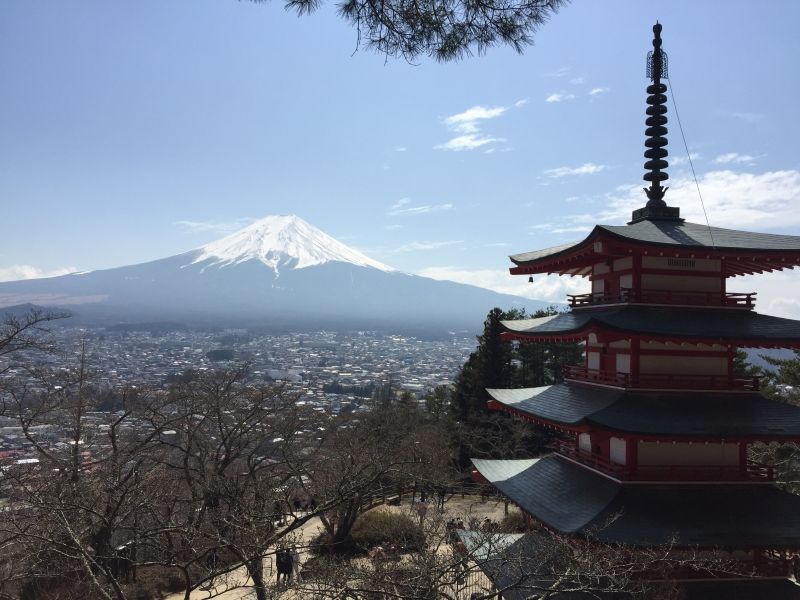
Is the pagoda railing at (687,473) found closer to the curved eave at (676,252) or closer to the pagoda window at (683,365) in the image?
the pagoda window at (683,365)

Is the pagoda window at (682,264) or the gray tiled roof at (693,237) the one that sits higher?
the gray tiled roof at (693,237)

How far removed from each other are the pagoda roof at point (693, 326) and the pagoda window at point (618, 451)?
6.25 feet

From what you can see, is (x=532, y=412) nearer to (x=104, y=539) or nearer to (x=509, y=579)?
(x=509, y=579)

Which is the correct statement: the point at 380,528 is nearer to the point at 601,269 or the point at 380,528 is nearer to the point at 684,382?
the point at 601,269

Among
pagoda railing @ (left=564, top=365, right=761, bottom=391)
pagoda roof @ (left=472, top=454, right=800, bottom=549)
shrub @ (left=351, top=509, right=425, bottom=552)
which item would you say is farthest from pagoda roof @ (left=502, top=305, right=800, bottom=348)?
shrub @ (left=351, top=509, right=425, bottom=552)

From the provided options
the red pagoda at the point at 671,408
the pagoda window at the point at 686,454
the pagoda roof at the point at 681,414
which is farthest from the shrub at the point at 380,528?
the pagoda window at the point at 686,454

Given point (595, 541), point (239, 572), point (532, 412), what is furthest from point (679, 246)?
point (239, 572)

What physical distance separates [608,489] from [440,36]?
24.6ft

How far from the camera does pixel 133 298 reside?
19950 cm

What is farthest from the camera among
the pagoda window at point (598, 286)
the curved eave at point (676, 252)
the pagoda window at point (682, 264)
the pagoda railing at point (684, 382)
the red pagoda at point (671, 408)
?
the pagoda window at point (598, 286)

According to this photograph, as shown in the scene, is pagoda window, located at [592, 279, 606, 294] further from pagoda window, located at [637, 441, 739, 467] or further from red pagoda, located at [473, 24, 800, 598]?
pagoda window, located at [637, 441, 739, 467]

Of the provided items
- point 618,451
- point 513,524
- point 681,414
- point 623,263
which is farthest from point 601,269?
point 513,524

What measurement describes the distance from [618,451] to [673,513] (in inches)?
53.3

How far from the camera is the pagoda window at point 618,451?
379 inches
